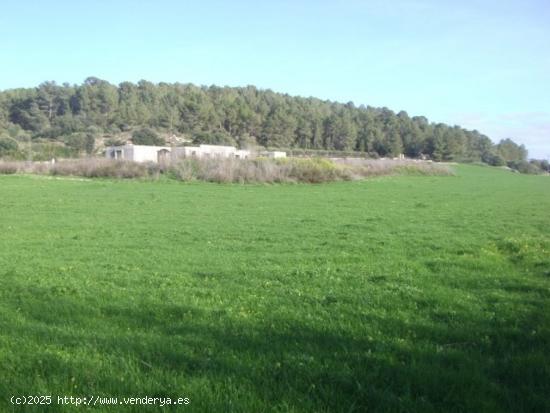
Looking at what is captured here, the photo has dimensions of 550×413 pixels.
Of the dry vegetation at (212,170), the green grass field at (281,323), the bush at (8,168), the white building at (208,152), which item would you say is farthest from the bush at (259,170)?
the green grass field at (281,323)

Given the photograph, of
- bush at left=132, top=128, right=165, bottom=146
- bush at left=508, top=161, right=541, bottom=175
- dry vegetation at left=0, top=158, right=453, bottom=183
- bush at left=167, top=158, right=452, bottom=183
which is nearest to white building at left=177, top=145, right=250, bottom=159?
bush at left=167, top=158, right=452, bottom=183

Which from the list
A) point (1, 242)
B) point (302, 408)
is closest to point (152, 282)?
point (302, 408)

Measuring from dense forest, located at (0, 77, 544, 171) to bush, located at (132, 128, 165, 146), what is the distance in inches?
123

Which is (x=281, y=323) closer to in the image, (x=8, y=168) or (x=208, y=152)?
(x=8, y=168)

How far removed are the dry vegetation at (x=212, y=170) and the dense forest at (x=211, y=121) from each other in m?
85.3

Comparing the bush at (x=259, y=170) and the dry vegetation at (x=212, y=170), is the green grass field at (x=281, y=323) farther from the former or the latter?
the dry vegetation at (x=212, y=170)

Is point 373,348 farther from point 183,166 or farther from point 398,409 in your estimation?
point 183,166

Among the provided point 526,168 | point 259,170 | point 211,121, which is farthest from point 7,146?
point 526,168

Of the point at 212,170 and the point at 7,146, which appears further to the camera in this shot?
the point at 7,146

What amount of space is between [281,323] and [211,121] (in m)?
171

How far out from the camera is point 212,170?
6506 centimetres

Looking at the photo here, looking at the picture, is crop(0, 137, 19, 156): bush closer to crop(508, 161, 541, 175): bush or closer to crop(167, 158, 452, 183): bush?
crop(167, 158, 452, 183): bush

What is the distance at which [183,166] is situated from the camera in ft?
219

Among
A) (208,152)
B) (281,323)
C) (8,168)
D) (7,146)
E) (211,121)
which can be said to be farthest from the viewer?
(211,121)
